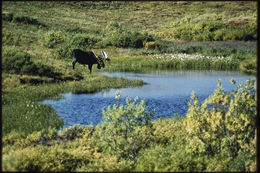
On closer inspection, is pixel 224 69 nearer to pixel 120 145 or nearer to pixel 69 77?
pixel 69 77

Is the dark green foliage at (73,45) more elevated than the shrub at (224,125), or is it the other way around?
the dark green foliage at (73,45)

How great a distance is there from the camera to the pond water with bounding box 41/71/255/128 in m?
14.0

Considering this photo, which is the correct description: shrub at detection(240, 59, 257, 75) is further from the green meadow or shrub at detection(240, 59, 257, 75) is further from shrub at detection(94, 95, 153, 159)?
shrub at detection(94, 95, 153, 159)

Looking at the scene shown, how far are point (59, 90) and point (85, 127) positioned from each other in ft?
17.1

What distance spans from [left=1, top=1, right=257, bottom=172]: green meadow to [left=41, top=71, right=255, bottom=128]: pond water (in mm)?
466

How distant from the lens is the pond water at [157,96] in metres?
14.0

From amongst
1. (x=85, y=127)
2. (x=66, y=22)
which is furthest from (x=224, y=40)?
(x=66, y=22)

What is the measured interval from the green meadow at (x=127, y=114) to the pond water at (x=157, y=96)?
0.47 m

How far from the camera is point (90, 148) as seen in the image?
12086 mm

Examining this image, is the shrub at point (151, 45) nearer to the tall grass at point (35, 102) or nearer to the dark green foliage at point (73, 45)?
the dark green foliage at point (73, 45)

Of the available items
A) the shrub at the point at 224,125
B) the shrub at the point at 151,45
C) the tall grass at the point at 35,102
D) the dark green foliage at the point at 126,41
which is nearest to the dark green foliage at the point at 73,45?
the dark green foliage at the point at 126,41

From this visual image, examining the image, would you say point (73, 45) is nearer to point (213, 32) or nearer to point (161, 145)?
point (213, 32)

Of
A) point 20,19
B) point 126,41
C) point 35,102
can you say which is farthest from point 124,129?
point 20,19

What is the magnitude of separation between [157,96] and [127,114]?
5298 millimetres
